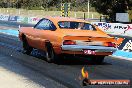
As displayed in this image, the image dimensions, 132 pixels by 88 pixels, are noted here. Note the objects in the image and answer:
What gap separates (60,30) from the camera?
1329cm

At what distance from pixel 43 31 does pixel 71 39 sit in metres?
1.79

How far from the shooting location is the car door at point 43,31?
13695 millimetres

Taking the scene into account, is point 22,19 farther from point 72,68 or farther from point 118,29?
point 72,68

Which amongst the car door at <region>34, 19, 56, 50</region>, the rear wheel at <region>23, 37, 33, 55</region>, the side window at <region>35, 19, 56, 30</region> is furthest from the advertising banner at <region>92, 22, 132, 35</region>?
the car door at <region>34, 19, 56, 50</region>

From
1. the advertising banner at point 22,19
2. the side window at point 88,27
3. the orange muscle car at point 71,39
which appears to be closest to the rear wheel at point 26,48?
the orange muscle car at point 71,39

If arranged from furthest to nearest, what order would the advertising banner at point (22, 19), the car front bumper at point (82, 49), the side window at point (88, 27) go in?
the advertising banner at point (22, 19), the side window at point (88, 27), the car front bumper at point (82, 49)

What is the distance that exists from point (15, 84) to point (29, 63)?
3.90 metres

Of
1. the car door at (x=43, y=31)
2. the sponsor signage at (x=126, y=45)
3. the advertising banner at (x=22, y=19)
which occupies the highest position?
the car door at (x=43, y=31)

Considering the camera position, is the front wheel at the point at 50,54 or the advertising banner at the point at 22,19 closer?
the front wheel at the point at 50,54

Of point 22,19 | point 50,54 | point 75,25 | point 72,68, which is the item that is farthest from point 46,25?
point 22,19

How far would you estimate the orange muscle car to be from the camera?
1271 centimetres

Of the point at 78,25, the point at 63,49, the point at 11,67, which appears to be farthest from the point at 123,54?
the point at 11,67

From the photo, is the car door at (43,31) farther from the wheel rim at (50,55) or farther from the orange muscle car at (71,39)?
the wheel rim at (50,55)

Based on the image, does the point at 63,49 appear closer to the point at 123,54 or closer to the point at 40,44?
the point at 40,44
